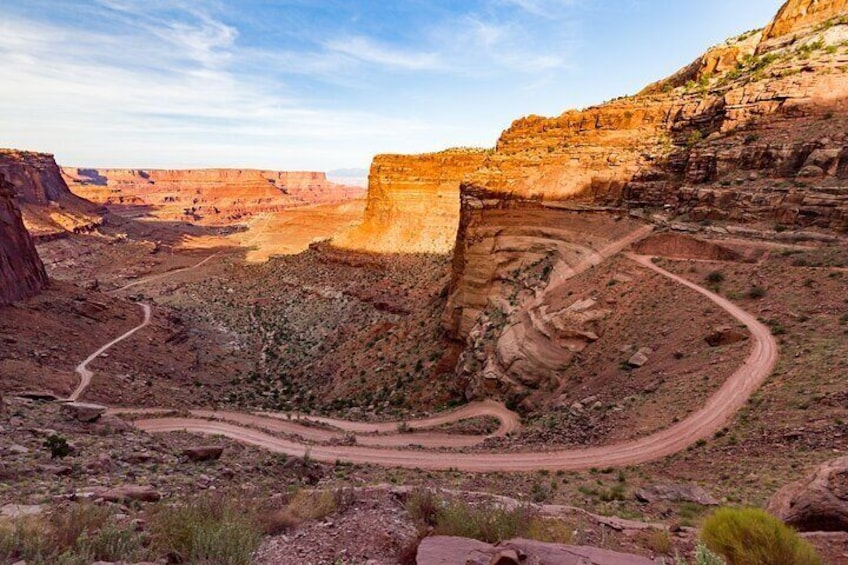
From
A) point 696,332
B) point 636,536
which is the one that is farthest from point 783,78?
point 636,536

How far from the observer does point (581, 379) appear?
19.7 m

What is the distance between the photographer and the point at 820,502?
7133 millimetres

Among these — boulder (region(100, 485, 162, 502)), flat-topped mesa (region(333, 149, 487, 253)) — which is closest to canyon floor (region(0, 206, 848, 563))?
boulder (region(100, 485, 162, 502))

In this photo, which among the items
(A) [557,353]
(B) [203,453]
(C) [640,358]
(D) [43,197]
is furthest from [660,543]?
(D) [43,197]

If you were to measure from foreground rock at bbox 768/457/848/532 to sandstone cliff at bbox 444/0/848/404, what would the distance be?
1301 cm

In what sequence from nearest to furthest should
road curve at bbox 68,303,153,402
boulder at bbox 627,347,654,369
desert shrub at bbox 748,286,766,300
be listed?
boulder at bbox 627,347,654,369, desert shrub at bbox 748,286,766,300, road curve at bbox 68,303,153,402

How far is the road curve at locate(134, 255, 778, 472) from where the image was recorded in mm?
13633

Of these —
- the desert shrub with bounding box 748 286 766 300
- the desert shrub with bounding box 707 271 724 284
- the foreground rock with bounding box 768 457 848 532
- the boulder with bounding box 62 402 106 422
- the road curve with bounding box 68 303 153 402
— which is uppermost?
the desert shrub with bounding box 707 271 724 284

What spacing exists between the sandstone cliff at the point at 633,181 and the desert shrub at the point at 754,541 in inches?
586

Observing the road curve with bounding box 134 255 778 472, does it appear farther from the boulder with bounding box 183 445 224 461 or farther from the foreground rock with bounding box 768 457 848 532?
the foreground rock with bounding box 768 457 848 532

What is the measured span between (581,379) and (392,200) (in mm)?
46317

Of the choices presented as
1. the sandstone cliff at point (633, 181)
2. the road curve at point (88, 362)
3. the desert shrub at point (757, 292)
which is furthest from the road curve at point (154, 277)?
the desert shrub at point (757, 292)

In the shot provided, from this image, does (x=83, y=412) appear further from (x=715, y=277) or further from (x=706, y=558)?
(x=715, y=277)

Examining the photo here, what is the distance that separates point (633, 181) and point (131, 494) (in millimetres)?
27957
